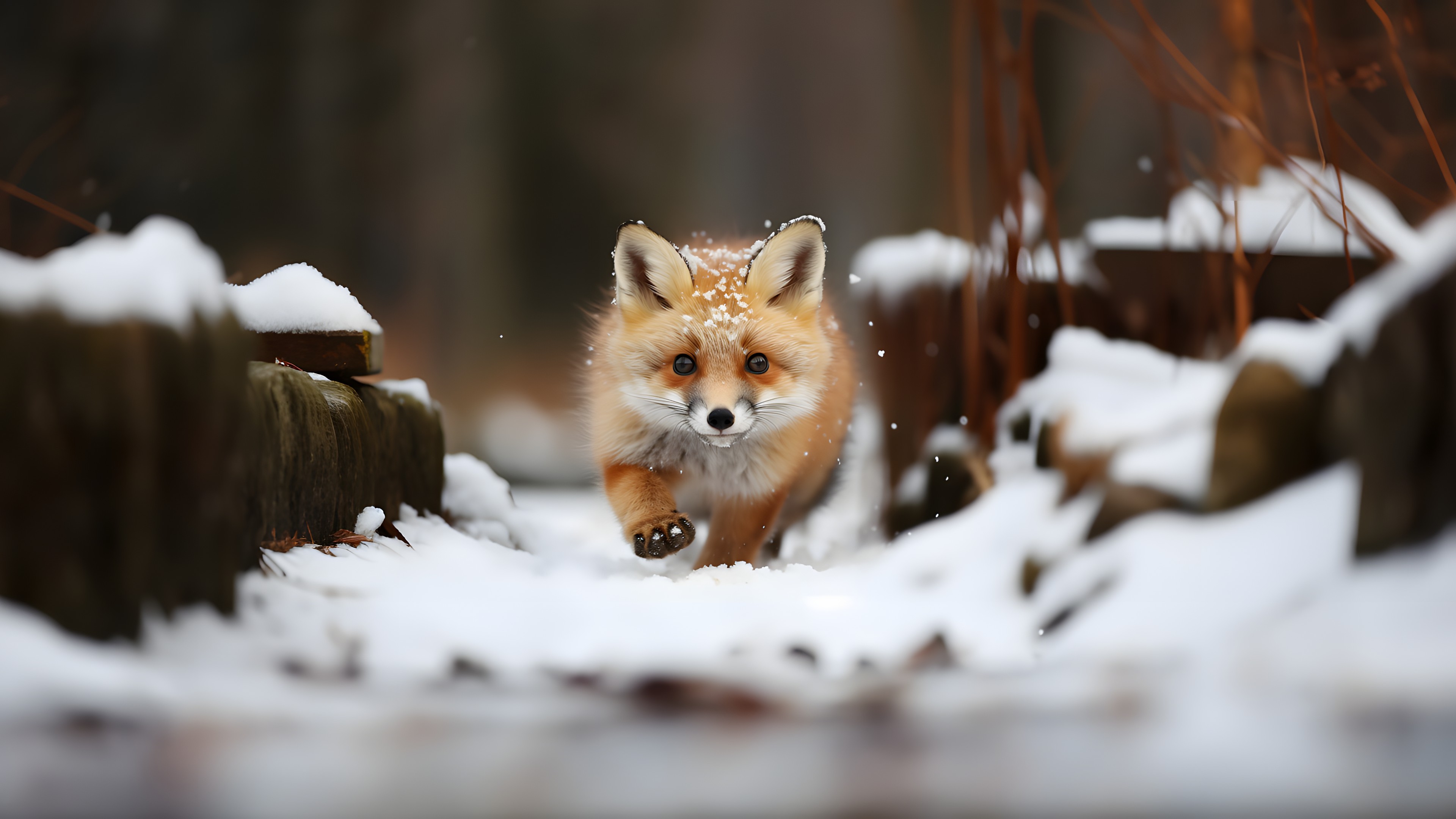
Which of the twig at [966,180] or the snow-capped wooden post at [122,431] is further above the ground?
the twig at [966,180]

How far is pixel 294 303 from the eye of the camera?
66.3 inches

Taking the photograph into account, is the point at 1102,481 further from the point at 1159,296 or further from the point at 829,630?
the point at 1159,296

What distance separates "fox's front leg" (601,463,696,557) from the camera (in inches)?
67.1

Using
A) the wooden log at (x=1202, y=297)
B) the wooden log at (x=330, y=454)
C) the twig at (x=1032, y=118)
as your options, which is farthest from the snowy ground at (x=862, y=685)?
the wooden log at (x=1202, y=297)

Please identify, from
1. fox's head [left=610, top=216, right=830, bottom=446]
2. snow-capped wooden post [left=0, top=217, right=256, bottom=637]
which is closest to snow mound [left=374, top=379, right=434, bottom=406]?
fox's head [left=610, top=216, right=830, bottom=446]

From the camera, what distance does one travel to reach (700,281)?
1.91 meters

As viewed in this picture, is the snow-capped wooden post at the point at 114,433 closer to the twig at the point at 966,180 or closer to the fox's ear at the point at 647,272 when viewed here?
the fox's ear at the point at 647,272

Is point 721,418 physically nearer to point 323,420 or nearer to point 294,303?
point 323,420

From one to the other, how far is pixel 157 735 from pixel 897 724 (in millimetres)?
609

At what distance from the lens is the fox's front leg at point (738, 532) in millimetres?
1952

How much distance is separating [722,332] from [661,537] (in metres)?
0.47

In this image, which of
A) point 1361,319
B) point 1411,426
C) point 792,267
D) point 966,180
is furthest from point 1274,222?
point 1411,426

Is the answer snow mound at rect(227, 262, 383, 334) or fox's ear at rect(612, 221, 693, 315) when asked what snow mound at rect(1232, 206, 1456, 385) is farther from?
snow mound at rect(227, 262, 383, 334)

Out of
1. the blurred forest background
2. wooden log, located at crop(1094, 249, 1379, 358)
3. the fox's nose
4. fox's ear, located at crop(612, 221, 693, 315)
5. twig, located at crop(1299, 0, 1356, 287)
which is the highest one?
the blurred forest background
